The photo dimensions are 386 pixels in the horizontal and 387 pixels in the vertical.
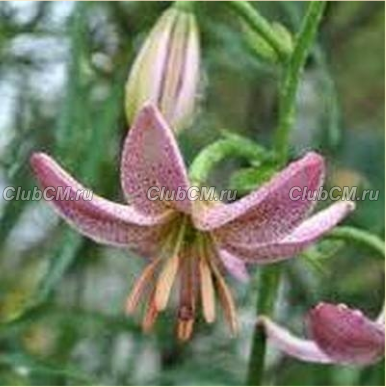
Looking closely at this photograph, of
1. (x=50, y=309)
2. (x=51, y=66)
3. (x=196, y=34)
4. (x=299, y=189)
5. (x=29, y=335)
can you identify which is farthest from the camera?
(x=29, y=335)

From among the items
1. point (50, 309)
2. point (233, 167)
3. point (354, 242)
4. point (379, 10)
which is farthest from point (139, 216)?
point (379, 10)

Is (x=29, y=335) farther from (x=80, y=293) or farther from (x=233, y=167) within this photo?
(x=233, y=167)

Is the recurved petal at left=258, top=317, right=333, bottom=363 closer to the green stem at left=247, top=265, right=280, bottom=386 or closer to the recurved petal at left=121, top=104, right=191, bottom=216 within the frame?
the green stem at left=247, top=265, right=280, bottom=386

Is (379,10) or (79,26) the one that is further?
(379,10)

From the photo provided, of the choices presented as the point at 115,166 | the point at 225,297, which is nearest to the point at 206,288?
the point at 225,297

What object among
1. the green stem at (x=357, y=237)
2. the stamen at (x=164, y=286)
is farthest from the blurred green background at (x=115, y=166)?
the stamen at (x=164, y=286)

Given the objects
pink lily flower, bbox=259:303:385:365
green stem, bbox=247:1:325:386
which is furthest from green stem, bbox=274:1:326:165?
pink lily flower, bbox=259:303:385:365

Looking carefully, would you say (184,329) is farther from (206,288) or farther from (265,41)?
(265,41)
